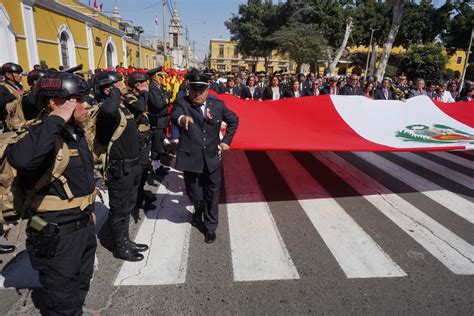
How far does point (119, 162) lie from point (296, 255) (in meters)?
2.16

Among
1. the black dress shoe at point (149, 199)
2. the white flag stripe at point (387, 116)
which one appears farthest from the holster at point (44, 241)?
the white flag stripe at point (387, 116)

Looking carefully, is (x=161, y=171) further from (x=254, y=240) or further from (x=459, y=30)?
(x=459, y=30)

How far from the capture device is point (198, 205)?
4133mm

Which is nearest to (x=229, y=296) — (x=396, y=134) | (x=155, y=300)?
(x=155, y=300)

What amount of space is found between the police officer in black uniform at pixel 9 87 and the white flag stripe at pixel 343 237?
479 centimetres

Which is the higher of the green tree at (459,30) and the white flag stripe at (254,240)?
the green tree at (459,30)

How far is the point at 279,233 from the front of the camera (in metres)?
4.09

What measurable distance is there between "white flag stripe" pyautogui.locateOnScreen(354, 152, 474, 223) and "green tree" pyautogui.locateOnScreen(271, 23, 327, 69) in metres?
32.1

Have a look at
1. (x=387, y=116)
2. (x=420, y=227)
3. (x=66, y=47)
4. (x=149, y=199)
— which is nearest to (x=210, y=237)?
(x=149, y=199)

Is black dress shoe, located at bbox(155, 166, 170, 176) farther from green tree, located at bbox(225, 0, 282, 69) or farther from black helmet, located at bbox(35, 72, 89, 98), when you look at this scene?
green tree, located at bbox(225, 0, 282, 69)

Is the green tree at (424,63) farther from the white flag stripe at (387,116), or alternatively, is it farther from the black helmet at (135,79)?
the black helmet at (135,79)

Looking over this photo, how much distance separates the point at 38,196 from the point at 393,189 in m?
5.56

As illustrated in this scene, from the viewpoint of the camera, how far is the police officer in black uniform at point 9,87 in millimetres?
4875

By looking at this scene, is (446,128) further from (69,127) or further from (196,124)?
(69,127)
